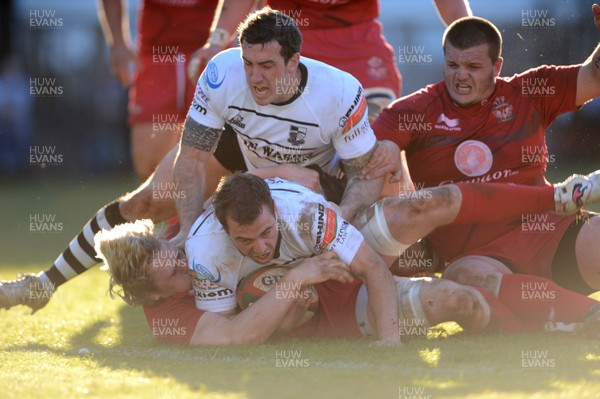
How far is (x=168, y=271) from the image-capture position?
4996 mm

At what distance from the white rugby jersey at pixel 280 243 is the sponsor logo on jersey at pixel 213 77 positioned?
0.71 metres

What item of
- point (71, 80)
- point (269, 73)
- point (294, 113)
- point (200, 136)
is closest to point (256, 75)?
point (269, 73)

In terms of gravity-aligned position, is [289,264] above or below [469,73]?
below

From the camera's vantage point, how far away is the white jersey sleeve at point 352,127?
5.34m

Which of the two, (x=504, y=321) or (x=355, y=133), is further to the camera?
(x=355, y=133)

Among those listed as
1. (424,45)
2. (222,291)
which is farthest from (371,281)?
(424,45)

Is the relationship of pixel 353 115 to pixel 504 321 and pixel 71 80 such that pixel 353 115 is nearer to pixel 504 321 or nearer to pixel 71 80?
pixel 504 321

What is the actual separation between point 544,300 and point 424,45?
34.3 ft

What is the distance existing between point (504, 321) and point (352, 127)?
1256 millimetres

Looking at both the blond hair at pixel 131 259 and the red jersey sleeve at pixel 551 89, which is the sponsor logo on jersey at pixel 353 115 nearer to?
the red jersey sleeve at pixel 551 89

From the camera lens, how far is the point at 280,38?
5141 millimetres

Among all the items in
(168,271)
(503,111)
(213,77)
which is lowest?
(168,271)

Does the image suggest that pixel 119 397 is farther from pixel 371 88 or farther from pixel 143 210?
pixel 371 88

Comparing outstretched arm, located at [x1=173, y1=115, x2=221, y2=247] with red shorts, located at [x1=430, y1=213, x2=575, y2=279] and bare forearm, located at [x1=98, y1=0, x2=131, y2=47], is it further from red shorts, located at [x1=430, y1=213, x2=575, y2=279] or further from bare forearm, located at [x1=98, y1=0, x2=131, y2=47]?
bare forearm, located at [x1=98, y1=0, x2=131, y2=47]
